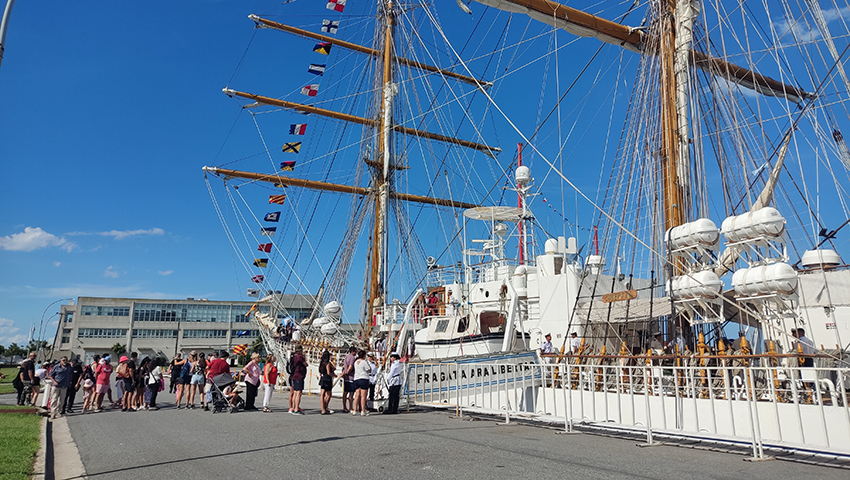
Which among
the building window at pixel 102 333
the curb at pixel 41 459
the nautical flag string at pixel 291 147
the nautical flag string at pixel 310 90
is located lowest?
the curb at pixel 41 459

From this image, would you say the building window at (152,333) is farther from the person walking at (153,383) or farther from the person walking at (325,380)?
the person walking at (325,380)

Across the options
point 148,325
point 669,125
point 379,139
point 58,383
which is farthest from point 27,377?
point 148,325

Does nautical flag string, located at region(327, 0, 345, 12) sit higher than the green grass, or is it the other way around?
nautical flag string, located at region(327, 0, 345, 12)

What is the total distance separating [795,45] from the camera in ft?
50.8

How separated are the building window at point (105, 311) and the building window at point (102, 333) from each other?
6.29 feet

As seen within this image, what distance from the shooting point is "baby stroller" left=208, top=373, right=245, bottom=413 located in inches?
511

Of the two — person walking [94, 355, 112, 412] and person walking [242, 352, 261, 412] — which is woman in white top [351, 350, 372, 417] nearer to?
person walking [242, 352, 261, 412]

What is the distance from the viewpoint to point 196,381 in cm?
1460

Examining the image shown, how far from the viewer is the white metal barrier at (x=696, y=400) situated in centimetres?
688

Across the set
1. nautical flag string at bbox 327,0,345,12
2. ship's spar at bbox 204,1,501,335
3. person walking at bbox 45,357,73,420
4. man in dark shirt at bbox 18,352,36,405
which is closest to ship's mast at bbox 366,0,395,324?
ship's spar at bbox 204,1,501,335

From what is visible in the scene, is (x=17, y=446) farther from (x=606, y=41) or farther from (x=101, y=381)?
(x=606, y=41)

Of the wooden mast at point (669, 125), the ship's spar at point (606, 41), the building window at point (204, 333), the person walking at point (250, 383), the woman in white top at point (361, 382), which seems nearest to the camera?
the woman in white top at point (361, 382)

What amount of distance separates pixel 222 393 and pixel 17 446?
569cm

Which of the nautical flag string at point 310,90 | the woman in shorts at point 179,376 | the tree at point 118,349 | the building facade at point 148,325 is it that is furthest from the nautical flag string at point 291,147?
the tree at point 118,349
